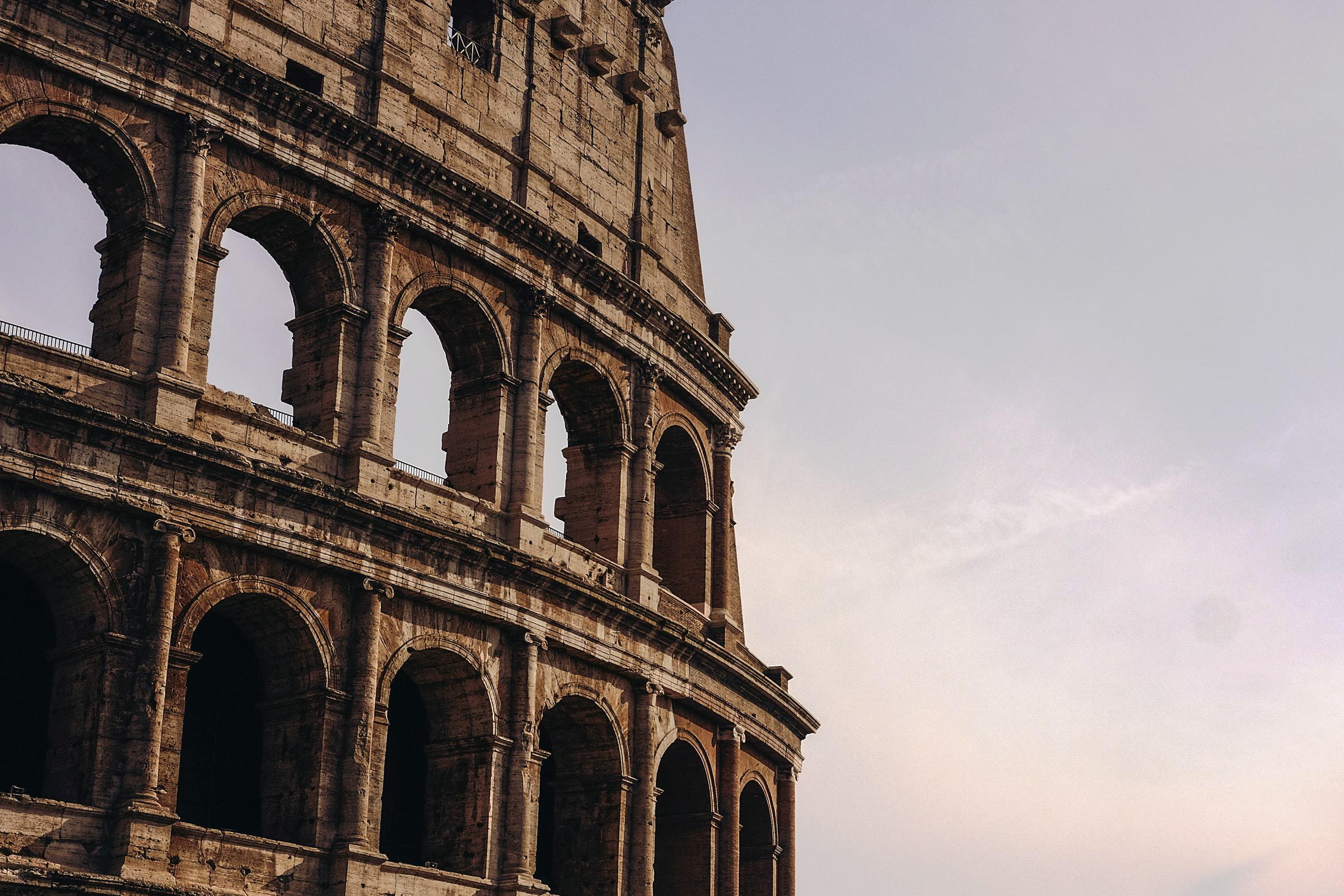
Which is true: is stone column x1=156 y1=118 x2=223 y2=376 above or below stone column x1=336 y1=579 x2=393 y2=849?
above

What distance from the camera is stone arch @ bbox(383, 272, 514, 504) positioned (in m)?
28.0

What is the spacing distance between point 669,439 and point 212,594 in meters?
11.6

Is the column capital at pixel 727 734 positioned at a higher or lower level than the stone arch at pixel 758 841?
higher

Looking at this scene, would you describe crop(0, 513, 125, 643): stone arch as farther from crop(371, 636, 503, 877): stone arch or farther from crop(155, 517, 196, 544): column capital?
crop(371, 636, 503, 877): stone arch

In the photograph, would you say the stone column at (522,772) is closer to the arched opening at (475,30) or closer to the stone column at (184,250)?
the stone column at (184,250)

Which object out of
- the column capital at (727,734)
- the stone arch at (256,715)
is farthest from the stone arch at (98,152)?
the column capital at (727,734)

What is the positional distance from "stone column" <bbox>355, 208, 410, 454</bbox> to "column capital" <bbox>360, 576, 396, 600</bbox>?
190 cm

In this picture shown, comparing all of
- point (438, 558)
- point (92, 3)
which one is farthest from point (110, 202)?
point (438, 558)

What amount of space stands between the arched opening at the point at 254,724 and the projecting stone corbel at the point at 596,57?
493 inches

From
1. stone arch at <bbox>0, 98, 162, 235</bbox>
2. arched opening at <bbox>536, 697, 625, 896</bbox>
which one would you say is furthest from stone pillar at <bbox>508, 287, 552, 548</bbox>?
stone arch at <bbox>0, 98, 162, 235</bbox>

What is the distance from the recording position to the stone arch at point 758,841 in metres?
33.4

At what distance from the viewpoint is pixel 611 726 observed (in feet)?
94.1

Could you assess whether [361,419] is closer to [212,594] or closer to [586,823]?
[212,594]

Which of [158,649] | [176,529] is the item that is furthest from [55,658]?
[176,529]
